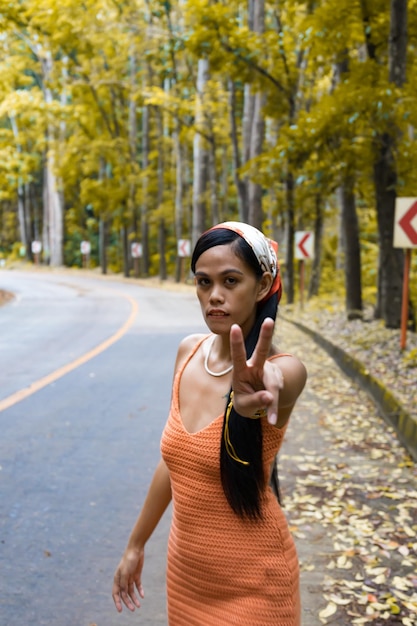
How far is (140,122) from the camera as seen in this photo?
197 feet

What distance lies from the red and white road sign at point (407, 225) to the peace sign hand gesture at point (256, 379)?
10.5m

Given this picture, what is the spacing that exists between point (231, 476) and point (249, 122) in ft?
76.6

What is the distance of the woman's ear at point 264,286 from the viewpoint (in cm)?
232

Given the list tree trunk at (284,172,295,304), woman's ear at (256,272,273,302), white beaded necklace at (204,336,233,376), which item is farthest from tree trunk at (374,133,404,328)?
woman's ear at (256,272,273,302)

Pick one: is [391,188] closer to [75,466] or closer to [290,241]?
[75,466]

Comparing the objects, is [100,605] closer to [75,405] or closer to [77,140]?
[75,405]

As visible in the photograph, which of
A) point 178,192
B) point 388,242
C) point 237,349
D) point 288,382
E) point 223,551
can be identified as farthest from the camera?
point 178,192

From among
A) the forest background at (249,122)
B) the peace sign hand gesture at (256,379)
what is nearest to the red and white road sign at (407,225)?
the forest background at (249,122)

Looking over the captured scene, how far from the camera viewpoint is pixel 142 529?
2715 millimetres

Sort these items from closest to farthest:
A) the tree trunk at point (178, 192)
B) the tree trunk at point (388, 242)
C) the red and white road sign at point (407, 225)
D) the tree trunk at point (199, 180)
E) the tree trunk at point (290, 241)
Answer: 1. the red and white road sign at point (407, 225)
2. the tree trunk at point (388, 242)
3. the tree trunk at point (290, 241)
4. the tree trunk at point (199, 180)
5. the tree trunk at point (178, 192)

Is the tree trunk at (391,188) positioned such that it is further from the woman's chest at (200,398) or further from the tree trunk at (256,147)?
the woman's chest at (200,398)

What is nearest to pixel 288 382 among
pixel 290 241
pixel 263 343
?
pixel 263 343

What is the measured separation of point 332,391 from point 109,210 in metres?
→ 38.7

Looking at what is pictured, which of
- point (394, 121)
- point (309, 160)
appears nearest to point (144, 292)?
point (309, 160)
